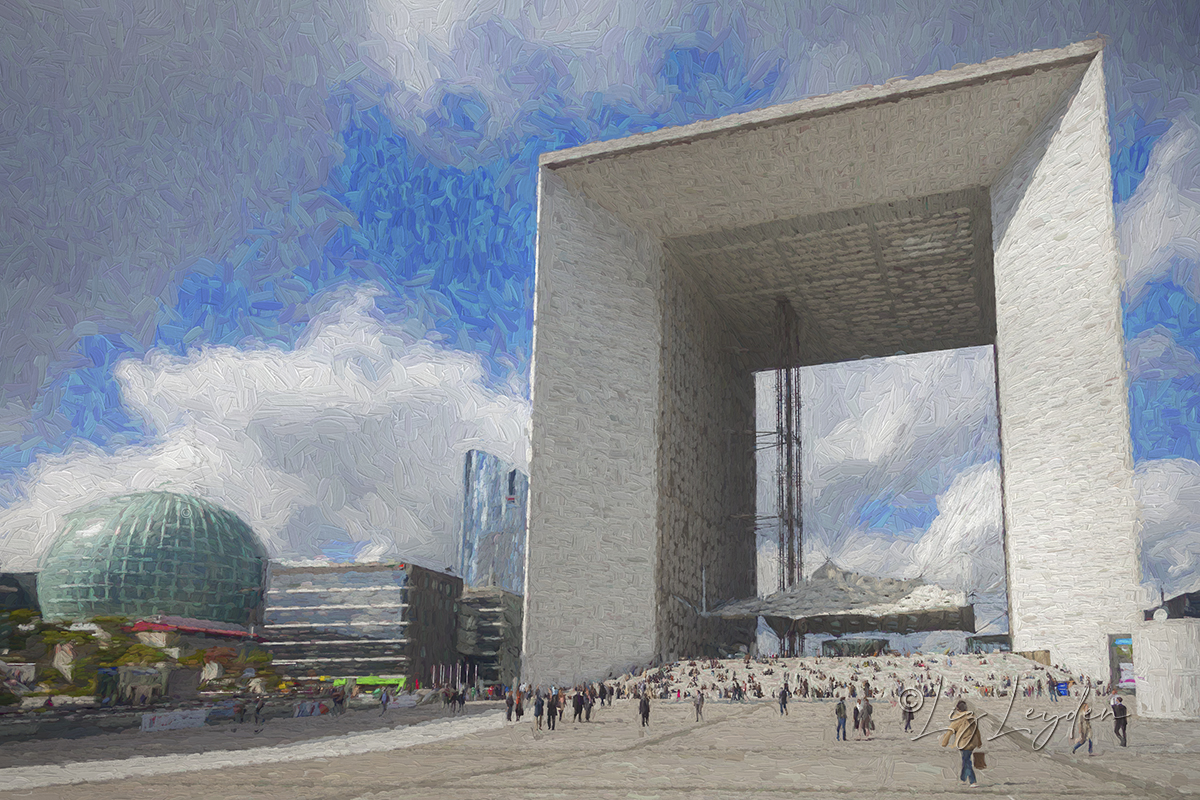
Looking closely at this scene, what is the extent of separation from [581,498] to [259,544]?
33.1m

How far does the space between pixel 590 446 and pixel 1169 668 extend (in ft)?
81.2

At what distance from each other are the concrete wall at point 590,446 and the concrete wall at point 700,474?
152 cm

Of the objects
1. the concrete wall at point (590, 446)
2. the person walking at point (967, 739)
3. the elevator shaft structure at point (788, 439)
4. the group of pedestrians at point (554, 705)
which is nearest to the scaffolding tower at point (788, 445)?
the elevator shaft structure at point (788, 439)

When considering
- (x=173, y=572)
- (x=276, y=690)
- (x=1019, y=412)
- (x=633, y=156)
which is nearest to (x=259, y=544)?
(x=173, y=572)

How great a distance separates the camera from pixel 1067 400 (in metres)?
37.3

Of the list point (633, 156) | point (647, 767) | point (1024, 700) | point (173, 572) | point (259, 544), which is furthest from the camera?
point (259, 544)

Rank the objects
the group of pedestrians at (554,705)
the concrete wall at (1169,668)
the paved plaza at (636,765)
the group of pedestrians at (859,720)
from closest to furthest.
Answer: the paved plaza at (636,765)
the group of pedestrians at (859,720)
the concrete wall at (1169,668)
the group of pedestrians at (554,705)

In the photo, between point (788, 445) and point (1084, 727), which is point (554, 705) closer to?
point (1084, 727)

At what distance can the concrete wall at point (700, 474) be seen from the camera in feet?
155

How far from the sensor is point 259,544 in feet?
221

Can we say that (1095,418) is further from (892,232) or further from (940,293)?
(940,293)

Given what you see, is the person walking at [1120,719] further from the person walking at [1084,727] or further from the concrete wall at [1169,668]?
the concrete wall at [1169,668]

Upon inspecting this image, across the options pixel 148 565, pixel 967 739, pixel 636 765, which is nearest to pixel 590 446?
pixel 636 765

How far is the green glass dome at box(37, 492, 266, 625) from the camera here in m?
58.1
